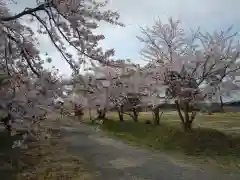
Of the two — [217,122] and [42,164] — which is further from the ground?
[217,122]

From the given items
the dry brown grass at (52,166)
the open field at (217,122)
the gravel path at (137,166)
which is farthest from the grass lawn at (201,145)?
the dry brown grass at (52,166)

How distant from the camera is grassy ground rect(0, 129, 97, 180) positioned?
972 centimetres

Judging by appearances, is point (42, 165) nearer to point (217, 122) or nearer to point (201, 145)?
point (201, 145)

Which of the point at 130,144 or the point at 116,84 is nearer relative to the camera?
the point at 116,84

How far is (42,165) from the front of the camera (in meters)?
11.5

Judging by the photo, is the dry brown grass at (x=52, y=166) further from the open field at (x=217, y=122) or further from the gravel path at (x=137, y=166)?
the open field at (x=217, y=122)

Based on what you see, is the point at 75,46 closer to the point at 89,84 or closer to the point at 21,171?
the point at 89,84

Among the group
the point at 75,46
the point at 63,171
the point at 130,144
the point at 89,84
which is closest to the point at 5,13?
the point at 75,46

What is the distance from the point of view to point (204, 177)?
9.14 meters

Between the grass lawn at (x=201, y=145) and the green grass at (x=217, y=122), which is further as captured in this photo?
the green grass at (x=217, y=122)

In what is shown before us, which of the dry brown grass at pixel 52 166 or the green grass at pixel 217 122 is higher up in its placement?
the green grass at pixel 217 122

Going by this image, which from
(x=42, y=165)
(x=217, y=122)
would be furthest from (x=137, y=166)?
(x=217, y=122)

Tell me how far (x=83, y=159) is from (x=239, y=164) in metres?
5.69

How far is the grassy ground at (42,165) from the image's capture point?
972 centimetres
